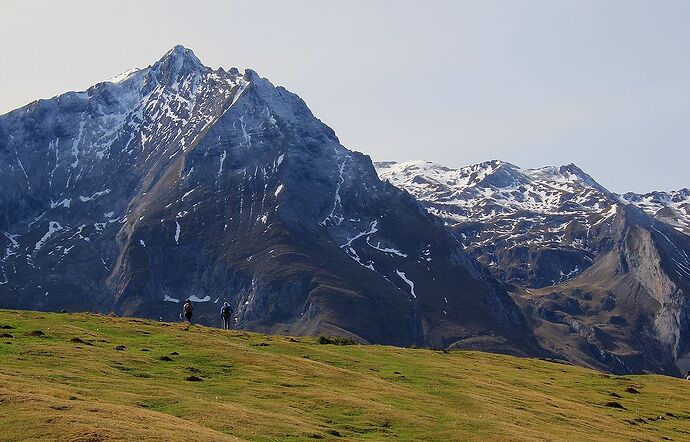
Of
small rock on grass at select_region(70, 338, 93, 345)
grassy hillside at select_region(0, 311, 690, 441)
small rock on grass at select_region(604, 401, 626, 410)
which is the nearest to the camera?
grassy hillside at select_region(0, 311, 690, 441)

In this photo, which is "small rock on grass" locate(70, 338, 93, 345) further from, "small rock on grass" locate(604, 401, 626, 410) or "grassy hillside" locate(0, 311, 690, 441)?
"small rock on grass" locate(604, 401, 626, 410)

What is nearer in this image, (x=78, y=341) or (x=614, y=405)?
(x=78, y=341)

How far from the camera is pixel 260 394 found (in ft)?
190

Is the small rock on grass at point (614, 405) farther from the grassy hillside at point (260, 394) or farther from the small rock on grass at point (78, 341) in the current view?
the small rock on grass at point (78, 341)

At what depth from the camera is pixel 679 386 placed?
11350 centimetres

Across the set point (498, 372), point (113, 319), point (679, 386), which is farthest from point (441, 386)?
point (679, 386)

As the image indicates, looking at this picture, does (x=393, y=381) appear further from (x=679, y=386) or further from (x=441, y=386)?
(x=679, y=386)

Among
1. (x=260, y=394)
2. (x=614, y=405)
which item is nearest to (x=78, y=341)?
(x=260, y=394)

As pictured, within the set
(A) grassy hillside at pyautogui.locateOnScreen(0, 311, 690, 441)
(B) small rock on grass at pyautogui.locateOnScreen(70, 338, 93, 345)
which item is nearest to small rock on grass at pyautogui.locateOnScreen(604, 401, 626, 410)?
(A) grassy hillside at pyautogui.locateOnScreen(0, 311, 690, 441)

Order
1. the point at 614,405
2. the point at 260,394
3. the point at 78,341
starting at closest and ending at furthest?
the point at 260,394 < the point at 78,341 < the point at 614,405

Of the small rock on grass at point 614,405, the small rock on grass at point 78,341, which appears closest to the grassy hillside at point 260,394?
the small rock on grass at point 614,405

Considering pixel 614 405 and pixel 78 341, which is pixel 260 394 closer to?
pixel 78 341

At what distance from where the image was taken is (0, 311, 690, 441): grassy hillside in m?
44.6

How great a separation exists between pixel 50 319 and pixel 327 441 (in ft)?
139
